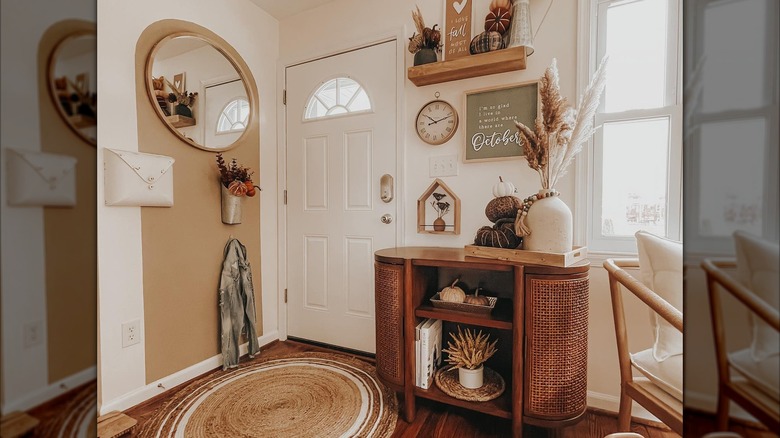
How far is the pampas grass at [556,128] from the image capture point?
46.6 inches

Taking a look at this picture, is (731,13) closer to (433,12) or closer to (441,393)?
(441,393)

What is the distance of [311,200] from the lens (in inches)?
95.2

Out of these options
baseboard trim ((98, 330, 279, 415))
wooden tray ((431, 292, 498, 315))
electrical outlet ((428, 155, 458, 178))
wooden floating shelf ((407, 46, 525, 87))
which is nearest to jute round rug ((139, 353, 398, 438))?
Result: baseboard trim ((98, 330, 279, 415))

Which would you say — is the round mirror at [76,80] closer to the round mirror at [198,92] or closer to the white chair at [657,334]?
the white chair at [657,334]

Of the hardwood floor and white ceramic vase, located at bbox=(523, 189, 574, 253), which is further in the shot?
the hardwood floor

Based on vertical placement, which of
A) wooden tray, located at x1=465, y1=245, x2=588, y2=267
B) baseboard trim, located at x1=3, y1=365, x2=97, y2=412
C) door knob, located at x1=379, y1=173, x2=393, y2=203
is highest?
door knob, located at x1=379, y1=173, x2=393, y2=203

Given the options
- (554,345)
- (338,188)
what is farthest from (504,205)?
(338,188)

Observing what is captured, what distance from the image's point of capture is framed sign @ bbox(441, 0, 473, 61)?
182 cm

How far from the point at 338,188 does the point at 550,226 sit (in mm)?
1422

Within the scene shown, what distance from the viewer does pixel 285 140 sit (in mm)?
2514

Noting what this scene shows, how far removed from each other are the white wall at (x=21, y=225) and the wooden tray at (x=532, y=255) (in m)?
1.38

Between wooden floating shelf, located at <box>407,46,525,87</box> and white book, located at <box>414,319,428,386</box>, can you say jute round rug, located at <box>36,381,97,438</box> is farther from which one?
wooden floating shelf, located at <box>407,46,525,87</box>

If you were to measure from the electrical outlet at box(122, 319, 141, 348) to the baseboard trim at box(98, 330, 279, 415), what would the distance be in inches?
9.6

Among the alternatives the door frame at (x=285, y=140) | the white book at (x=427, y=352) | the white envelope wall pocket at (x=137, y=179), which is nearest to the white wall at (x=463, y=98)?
the door frame at (x=285, y=140)
